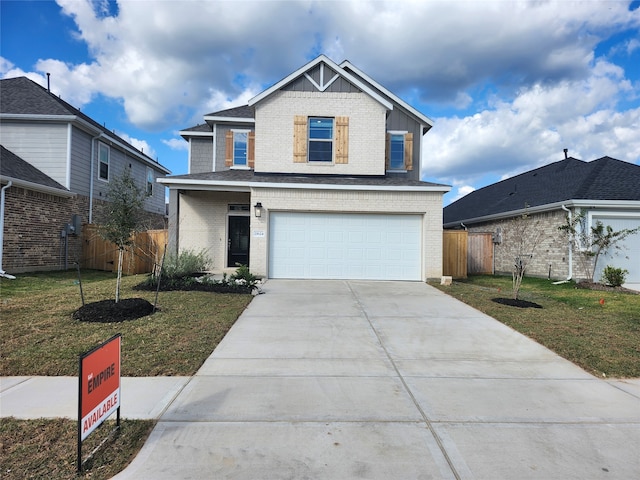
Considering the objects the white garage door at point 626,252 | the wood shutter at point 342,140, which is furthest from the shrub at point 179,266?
the white garage door at point 626,252

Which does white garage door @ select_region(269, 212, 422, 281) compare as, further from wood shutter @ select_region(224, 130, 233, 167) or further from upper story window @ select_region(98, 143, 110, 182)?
upper story window @ select_region(98, 143, 110, 182)

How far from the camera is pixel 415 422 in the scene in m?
3.53

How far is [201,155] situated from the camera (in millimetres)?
16781

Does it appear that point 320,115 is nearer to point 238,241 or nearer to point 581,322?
point 238,241

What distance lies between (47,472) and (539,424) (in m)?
4.18

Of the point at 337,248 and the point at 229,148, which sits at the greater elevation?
the point at 229,148

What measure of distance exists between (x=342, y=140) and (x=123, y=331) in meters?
10.1

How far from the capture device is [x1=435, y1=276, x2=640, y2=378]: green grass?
534 cm

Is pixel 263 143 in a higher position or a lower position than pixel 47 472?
higher

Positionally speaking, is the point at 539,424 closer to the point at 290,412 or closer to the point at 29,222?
the point at 290,412

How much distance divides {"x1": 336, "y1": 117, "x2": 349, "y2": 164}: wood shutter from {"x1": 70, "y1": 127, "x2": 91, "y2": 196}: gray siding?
11.1 m

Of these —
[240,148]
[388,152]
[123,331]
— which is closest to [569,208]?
[388,152]

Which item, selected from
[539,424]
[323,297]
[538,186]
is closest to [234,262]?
[323,297]

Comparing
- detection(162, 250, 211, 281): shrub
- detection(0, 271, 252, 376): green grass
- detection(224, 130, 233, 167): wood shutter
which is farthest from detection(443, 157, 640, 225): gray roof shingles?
detection(0, 271, 252, 376): green grass
